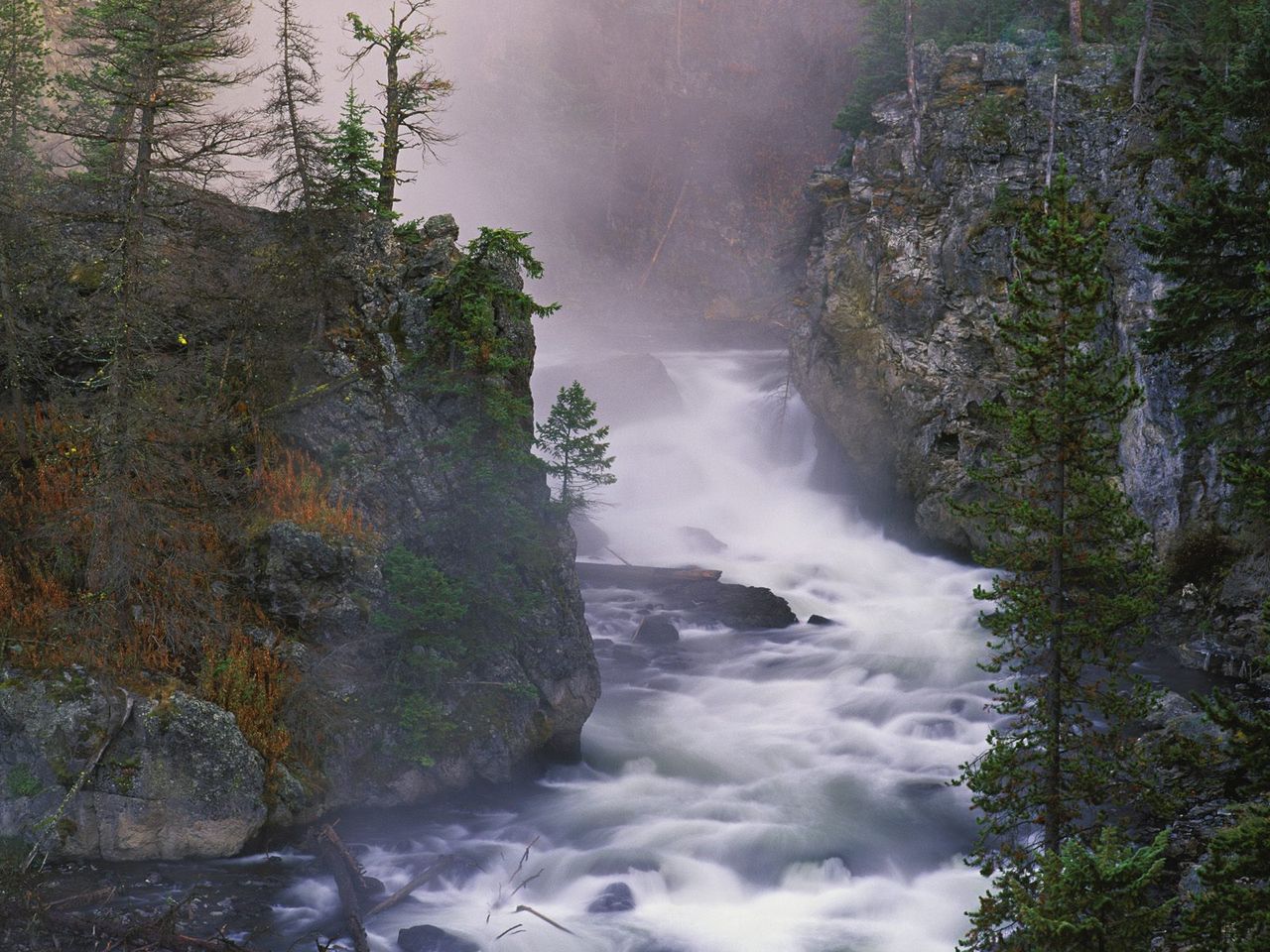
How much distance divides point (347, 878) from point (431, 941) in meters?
1.53

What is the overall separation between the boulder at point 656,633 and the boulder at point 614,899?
9592 millimetres

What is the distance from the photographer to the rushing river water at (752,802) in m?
12.8

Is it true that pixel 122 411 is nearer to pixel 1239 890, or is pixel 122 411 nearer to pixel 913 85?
pixel 1239 890

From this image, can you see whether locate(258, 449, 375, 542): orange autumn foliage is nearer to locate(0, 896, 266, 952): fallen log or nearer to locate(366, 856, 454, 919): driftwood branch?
locate(366, 856, 454, 919): driftwood branch

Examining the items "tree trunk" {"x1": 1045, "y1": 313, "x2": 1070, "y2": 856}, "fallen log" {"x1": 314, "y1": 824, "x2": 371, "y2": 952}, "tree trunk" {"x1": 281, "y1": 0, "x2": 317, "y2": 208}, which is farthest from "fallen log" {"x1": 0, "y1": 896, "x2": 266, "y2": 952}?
"tree trunk" {"x1": 281, "y1": 0, "x2": 317, "y2": 208}

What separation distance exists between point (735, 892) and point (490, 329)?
30.9ft

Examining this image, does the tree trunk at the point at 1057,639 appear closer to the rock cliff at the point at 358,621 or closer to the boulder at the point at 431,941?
the boulder at the point at 431,941

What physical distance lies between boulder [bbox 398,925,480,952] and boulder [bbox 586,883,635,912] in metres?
2.04

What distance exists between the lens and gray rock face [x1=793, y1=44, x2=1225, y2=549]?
82.6 ft

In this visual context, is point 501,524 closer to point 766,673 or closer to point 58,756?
point 58,756

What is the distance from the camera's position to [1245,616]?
19.4 m

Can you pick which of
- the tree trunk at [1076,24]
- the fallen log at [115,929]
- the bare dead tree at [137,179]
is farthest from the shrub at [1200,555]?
the bare dead tree at [137,179]

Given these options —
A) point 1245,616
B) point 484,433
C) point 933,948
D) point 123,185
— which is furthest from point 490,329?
point 1245,616

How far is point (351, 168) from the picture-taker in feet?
57.1
